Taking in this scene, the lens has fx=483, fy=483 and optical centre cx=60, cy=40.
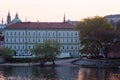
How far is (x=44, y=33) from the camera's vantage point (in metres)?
133

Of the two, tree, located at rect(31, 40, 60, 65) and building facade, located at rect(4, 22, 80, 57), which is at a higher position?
building facade, located at rect(4, 22, 80, 57)

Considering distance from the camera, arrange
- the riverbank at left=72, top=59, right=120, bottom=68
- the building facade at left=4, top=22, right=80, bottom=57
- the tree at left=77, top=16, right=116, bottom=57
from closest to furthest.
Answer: the riverbank at left=72, top=59, right=120, bottom=68 < the tree at left=77, top=16, right=116, bottom=57 < the building facade at left=4, top=22, right=80, bottom=57

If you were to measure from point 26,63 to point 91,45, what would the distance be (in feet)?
55.8

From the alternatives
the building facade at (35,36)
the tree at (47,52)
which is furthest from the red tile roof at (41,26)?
the tree at (47,52)

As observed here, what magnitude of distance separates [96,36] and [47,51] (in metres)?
11.1

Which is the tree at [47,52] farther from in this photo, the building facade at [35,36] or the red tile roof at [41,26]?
the red tile roof at [41,26]

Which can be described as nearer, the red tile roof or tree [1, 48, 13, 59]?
tree [1, 48, 13, 59]

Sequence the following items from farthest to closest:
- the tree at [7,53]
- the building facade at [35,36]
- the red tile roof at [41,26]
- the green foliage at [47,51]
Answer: the red tile roof at [41,26] < the building facade at [35,36] < the tree at [7,53] < the green foliage at [47,51]

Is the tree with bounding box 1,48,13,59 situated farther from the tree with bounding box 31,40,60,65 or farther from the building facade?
the building facade

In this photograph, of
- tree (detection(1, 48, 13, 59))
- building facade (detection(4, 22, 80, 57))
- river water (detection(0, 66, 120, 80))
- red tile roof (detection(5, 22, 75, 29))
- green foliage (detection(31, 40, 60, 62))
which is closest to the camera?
river water (detection(0, 66, 120, 80))

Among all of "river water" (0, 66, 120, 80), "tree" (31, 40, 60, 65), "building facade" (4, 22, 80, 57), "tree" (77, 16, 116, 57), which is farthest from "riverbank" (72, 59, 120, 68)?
"building facade" (4, 22, 80, 57)

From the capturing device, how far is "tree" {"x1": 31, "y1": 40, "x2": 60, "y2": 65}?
340ft

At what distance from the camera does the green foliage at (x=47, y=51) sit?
104 m

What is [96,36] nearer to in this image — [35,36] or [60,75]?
[60,75]
